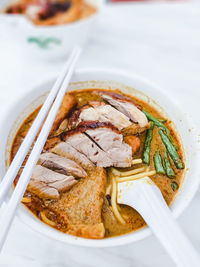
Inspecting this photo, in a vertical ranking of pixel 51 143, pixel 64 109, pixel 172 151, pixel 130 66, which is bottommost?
pixel 172 151

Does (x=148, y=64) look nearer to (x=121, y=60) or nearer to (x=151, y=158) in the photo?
(x=121, y=60)

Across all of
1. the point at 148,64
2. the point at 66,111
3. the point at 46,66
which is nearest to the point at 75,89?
the point at 66,111

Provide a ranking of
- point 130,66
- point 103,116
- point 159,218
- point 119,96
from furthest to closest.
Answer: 1. point 130,66
2. point 119,96
3. point 103,116
4. point 159,218

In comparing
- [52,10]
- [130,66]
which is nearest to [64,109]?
[130,66]

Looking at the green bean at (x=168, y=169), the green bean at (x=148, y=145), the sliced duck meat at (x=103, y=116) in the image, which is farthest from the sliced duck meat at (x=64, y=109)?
the green bean at (x=168, y=169)

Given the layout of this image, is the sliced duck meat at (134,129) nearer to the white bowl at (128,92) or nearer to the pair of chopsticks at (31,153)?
the white bowl at (128,92)

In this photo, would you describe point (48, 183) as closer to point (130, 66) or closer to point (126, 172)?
point (126, 172)
